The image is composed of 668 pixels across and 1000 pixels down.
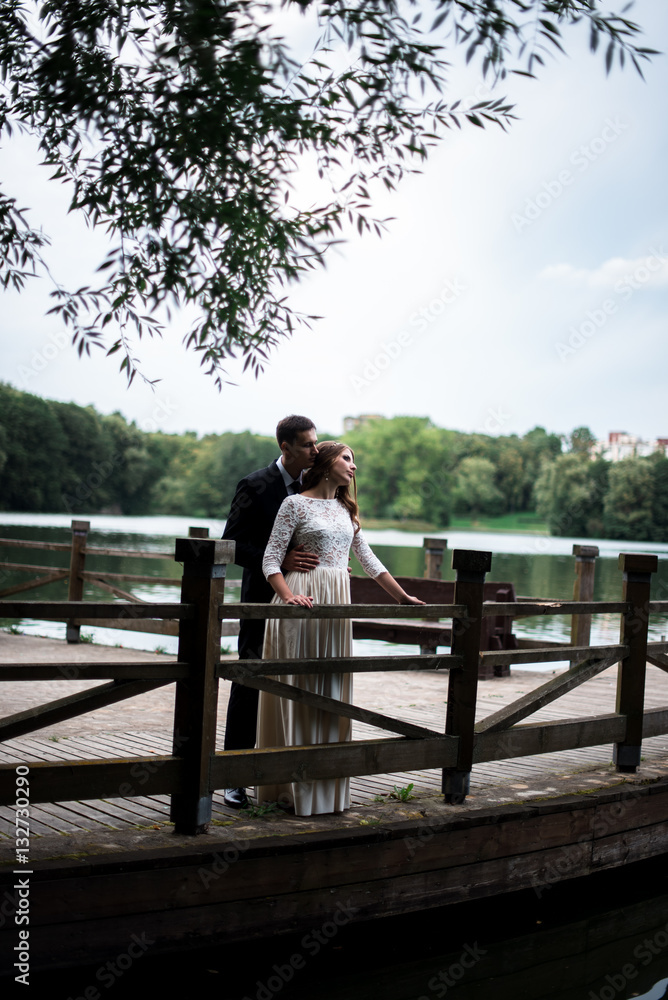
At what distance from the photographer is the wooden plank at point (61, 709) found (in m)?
3.36

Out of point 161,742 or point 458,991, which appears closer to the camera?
point 458,991

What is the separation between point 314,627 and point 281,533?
47cm

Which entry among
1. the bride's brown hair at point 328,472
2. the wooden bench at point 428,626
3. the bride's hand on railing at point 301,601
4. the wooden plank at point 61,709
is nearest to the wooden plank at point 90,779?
the wooden plank at point 61,709

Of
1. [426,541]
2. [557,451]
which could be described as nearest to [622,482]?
[557,451]

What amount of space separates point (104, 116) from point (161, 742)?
359 cm

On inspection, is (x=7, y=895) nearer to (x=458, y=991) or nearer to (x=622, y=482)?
(x=458, y=991)

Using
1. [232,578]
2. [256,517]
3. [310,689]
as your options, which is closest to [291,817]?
[310,689]

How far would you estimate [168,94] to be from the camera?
13.9 feet

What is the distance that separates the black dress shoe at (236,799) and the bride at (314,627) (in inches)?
3.1

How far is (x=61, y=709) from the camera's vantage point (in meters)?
3.44

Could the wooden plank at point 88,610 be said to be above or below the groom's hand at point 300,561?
below

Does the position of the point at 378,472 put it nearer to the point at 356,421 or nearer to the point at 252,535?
the point at 356,421

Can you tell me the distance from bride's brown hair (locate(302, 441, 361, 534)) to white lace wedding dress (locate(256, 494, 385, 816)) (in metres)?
0.09

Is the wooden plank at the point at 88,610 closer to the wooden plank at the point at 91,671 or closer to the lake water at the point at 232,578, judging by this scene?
the wooden plank at the point at 91,671
